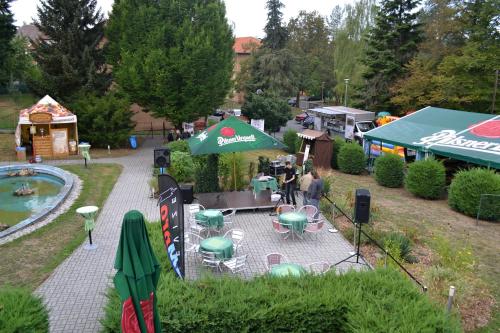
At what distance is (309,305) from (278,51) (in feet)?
142

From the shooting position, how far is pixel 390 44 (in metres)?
34.0

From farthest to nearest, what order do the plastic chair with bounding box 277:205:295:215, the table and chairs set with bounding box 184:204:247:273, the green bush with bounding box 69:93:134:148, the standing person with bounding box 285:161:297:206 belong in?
the green bush with bounding box 69:93:134:148, the standing person with bounding box 285:161:297:206, the plastic chair with bounding box 277:205:295:215, the table and chairs set with bounding box 184:204:247:273

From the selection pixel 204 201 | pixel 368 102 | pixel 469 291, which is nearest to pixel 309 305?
pixel 469 291

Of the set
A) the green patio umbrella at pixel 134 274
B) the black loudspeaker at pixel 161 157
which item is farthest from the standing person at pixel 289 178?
the green patio umbrella at pixel 134 274

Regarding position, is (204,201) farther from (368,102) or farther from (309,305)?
(368,102)

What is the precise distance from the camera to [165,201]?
6.97m

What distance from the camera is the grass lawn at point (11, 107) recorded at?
1249 inches

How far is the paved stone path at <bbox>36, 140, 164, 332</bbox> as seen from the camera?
24.6 feet

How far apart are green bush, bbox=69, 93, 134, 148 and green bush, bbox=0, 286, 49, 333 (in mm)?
20458

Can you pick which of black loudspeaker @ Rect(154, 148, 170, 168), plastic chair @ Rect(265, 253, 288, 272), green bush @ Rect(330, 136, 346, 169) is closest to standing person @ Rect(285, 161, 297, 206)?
black loudspeaker @ Rect(154, 148, 170, 168)

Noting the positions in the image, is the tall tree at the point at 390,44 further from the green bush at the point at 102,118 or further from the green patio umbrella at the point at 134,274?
the green patio umbrella at the point at 134,274

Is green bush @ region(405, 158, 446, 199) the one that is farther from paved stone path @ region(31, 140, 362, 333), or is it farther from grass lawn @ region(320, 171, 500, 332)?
paved stone path @ region(31, 140, 362, 333)

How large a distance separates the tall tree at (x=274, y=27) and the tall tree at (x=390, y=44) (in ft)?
50.0

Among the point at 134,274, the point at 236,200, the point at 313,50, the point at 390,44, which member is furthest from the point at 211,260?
the point at 313,50
